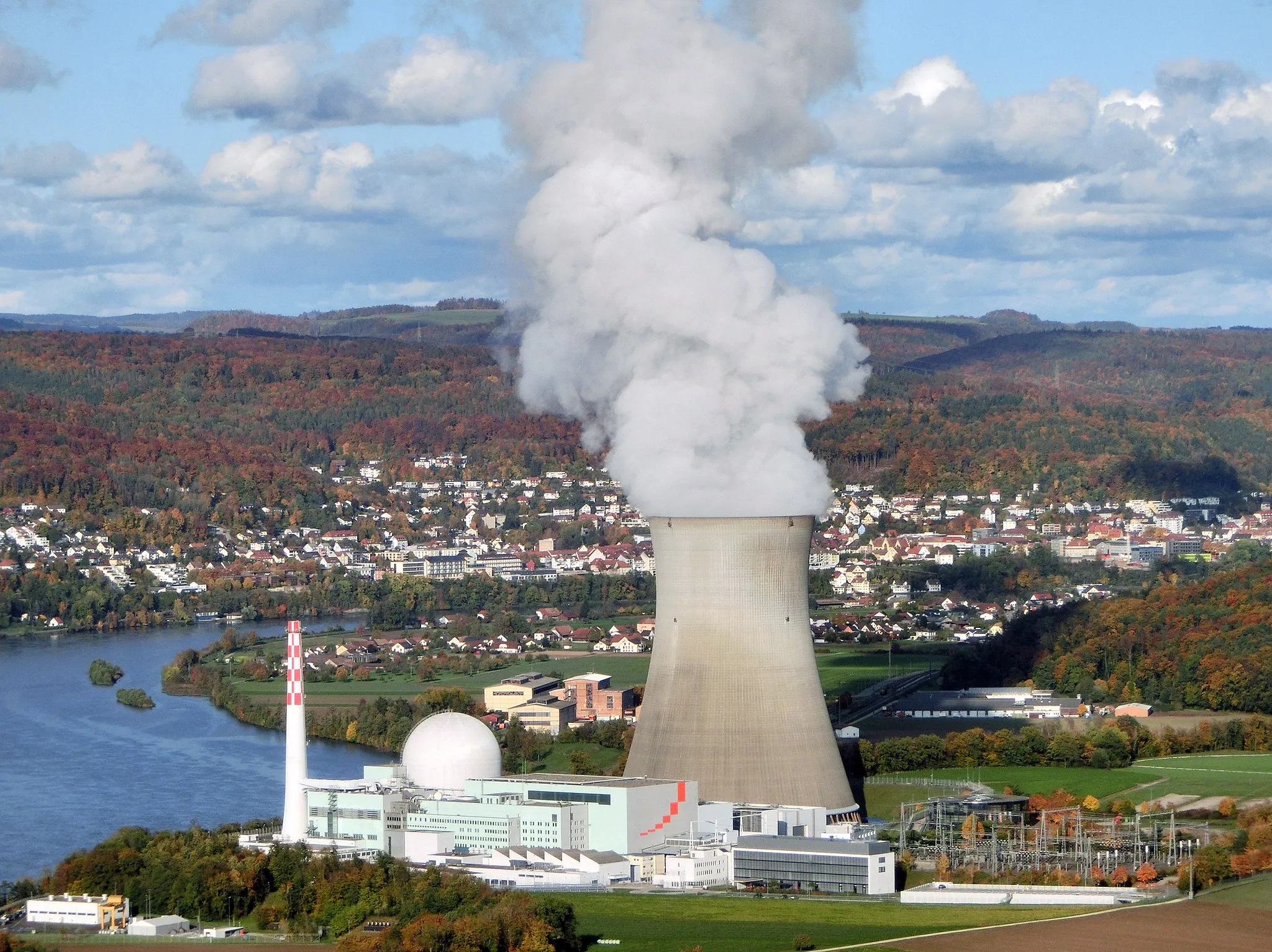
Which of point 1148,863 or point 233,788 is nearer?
point 1148,863

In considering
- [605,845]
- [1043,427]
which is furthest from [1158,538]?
[605,845]

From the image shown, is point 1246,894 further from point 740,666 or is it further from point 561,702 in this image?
point 561,702

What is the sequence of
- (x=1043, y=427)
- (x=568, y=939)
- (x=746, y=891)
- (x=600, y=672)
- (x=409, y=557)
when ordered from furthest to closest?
(x=1043, y=427) → (x=409, y=557) → (x=600, y=672) → (x=746, y=891) → (x=568, y=939)

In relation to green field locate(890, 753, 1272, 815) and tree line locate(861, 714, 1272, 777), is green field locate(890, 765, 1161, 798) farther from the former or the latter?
tree line locate(861, 714, 1272, 777)

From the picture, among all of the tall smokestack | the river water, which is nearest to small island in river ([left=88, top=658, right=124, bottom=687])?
the river water

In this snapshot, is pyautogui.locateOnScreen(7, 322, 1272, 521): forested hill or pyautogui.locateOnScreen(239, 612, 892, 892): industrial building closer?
pyautogui.locateOnScreen(239, 612, 892, 892): industrial building

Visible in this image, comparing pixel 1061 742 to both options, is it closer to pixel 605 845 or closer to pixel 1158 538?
pixel 605 845

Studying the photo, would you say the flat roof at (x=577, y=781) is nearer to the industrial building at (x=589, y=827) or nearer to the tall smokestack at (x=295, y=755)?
the industrial building at (x=589, y=827)
